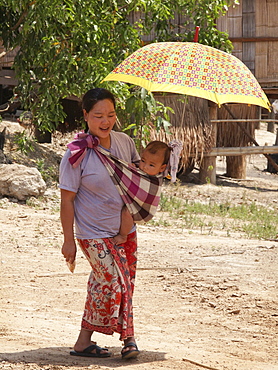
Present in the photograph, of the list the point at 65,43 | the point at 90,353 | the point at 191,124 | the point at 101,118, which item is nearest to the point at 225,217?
the point at 191,124

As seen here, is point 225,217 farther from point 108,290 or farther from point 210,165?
point 108,290

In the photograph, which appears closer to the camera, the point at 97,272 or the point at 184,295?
the point at 97,272

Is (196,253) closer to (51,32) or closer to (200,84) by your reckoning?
(200,84)

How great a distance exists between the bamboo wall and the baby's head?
10000 mm

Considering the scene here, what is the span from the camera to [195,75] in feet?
13.1

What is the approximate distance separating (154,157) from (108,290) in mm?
828

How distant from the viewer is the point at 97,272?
11.2 feet

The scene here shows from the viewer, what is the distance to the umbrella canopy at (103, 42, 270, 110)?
3.91 metres

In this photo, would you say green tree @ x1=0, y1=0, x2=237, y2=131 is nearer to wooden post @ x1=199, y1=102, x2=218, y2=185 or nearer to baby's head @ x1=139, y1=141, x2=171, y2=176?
wooden post @ x1=199, y1=102, x2=218, y2=185

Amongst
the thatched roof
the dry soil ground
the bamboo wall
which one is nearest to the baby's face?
the dry soil ground

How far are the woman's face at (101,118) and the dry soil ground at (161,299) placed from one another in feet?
4.35

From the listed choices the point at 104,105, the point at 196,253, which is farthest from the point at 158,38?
the point at 104,105

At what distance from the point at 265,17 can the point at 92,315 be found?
11.1 metres

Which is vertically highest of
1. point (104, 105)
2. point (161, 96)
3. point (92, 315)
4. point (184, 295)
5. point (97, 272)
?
point (161, 96)
